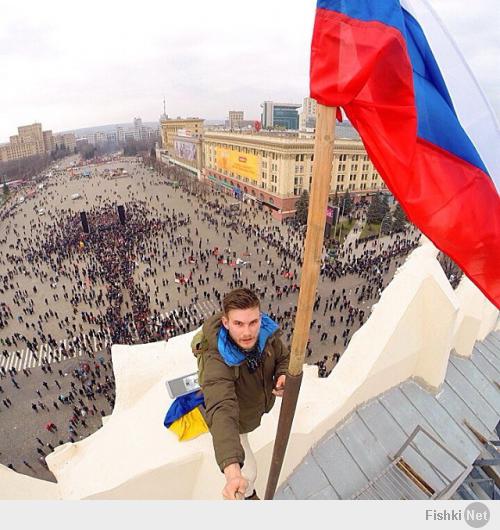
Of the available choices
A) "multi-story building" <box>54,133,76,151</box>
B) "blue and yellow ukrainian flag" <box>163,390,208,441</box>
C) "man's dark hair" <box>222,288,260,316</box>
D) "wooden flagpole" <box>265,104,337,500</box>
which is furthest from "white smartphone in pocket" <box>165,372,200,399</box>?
"multi-story building" <box>54,133,76,151</box>

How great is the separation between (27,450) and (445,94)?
48.3 ft

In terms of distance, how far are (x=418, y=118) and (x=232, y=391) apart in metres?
2.25

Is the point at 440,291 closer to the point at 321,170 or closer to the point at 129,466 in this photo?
the point at 321,170

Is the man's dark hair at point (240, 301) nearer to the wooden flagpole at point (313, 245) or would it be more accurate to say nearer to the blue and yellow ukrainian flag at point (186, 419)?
the wooden flagpole at point (313, 245)

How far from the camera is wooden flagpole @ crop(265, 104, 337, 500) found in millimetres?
1889

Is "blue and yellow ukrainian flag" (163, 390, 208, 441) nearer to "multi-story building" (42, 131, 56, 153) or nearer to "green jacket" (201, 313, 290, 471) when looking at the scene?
"green jacket" (201, 313, 290, 471)

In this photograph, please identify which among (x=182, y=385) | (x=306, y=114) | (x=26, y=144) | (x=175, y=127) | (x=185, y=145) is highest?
(x=306, y=114)

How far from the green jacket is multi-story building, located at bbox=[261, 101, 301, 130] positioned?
118 meters

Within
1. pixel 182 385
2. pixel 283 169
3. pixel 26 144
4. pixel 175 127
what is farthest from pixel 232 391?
pixel 26 144

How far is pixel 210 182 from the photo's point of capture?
56719 mm

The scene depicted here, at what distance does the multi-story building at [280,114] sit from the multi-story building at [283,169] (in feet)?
232

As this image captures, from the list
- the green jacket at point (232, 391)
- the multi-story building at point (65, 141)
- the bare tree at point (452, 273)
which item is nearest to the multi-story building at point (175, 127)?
the bare tree at point (452, 273)

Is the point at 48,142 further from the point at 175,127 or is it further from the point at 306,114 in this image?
the point at 306,114

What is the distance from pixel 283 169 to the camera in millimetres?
37562
